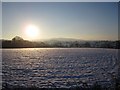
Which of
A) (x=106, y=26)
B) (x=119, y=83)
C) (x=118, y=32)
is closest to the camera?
(x=119, y=83)

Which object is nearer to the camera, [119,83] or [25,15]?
[119,83]

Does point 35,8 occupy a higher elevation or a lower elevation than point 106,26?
higher

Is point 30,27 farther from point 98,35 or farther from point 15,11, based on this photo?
point 98,35

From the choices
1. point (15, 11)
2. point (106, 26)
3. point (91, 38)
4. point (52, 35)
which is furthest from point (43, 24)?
point (106, 26)

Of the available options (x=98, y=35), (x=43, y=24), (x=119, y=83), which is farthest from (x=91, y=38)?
(x=119, y=83)

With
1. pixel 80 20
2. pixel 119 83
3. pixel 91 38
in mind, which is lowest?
pixel 119 83

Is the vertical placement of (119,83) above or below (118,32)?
below

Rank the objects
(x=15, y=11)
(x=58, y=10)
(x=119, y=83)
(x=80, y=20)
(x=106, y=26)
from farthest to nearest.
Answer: (x=80, y=20) → (x=106, y=26) → (x=58, y=10) → (x=15, y=11) → (x=119, y=83)

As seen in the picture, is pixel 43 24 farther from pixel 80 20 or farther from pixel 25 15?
pixel 80 20

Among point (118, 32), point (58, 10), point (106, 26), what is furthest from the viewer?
point (106, 26)
